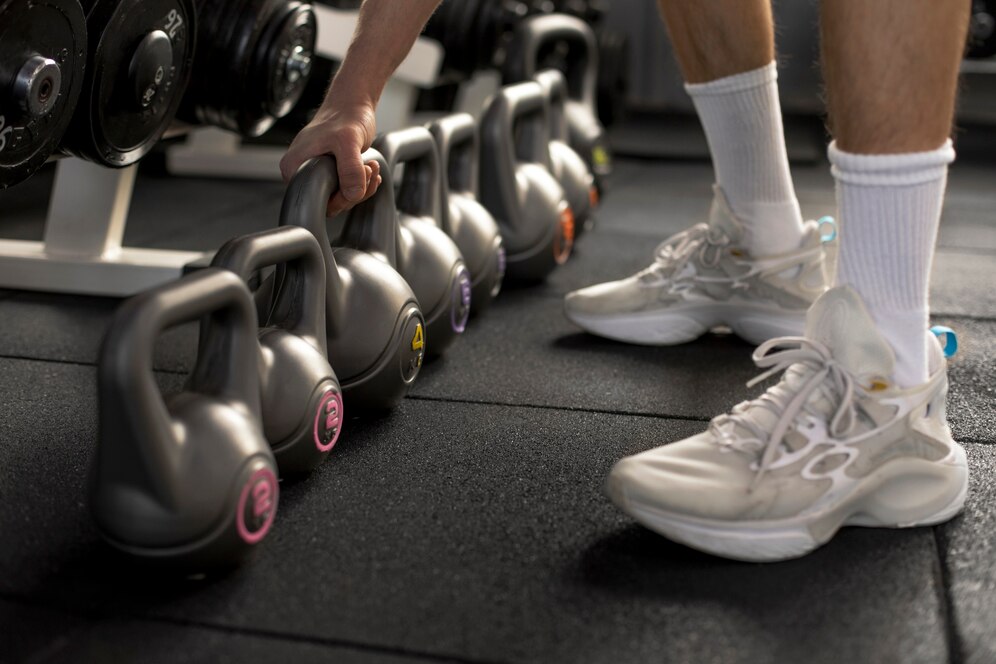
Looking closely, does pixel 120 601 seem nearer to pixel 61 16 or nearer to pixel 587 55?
pixel 61 16

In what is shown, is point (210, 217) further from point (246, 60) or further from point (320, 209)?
point (320, 209)

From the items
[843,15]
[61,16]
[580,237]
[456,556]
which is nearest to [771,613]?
[456,556]

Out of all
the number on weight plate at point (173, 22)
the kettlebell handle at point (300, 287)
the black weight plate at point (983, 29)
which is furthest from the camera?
the black weight plate at point (983, 29)

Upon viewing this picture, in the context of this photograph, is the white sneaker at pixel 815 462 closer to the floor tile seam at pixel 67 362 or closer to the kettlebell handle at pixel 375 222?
the kettlebell handle at pixel 375 222

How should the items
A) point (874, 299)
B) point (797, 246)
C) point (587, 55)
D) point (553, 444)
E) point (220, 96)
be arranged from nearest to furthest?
point (874, 299) < point (553, 444) < point (797, 246) < point (220, 96) < point (587, 55)

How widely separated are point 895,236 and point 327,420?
1.71 feet

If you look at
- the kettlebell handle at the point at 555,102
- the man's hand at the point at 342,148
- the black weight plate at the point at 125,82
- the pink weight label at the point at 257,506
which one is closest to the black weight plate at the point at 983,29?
the kettlebell handle at the point at 555,102

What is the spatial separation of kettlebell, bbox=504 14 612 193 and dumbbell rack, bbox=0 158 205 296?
76 centimetres

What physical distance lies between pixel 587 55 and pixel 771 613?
182cm

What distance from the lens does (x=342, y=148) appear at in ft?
3.50

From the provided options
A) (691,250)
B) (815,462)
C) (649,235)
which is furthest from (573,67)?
(815,462)

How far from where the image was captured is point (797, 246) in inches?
55.8

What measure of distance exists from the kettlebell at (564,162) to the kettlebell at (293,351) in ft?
3.05

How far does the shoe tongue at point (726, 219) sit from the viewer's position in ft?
4.63
